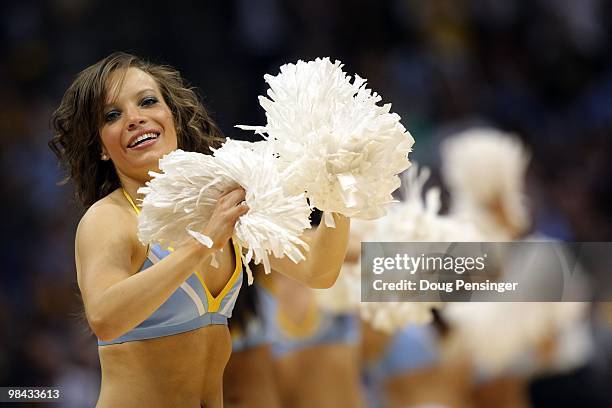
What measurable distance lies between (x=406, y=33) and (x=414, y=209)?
83cm

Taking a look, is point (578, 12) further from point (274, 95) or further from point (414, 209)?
point (274, 95)

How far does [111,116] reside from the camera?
228 centimetres

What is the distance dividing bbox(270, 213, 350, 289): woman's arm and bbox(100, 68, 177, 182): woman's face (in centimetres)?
41

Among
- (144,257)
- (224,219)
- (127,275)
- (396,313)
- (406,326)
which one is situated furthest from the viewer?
(406,326)

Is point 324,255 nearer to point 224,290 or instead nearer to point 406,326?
point 224,290

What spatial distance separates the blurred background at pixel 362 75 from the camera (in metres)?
3.76

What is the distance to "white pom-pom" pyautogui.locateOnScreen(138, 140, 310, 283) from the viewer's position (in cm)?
183

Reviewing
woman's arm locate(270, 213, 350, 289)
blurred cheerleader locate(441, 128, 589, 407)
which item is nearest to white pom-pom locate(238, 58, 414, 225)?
woman's arm locate(270, 213, 350, 289)

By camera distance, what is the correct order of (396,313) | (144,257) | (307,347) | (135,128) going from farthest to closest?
(307,347) → (396,313) → (135,128) → (144,257)

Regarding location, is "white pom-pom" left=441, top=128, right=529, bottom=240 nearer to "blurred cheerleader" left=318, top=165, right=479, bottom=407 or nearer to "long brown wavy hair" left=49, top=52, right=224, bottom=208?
"blurred cheerleader" left=318, top=165, right=479, bottom=407

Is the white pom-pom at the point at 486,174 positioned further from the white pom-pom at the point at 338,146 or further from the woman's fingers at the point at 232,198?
the woman's fingers at the point at 232,198

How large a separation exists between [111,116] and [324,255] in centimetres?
60

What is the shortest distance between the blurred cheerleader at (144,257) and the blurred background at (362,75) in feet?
4.40

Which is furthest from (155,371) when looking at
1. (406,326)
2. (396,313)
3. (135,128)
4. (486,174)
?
(486,174)
